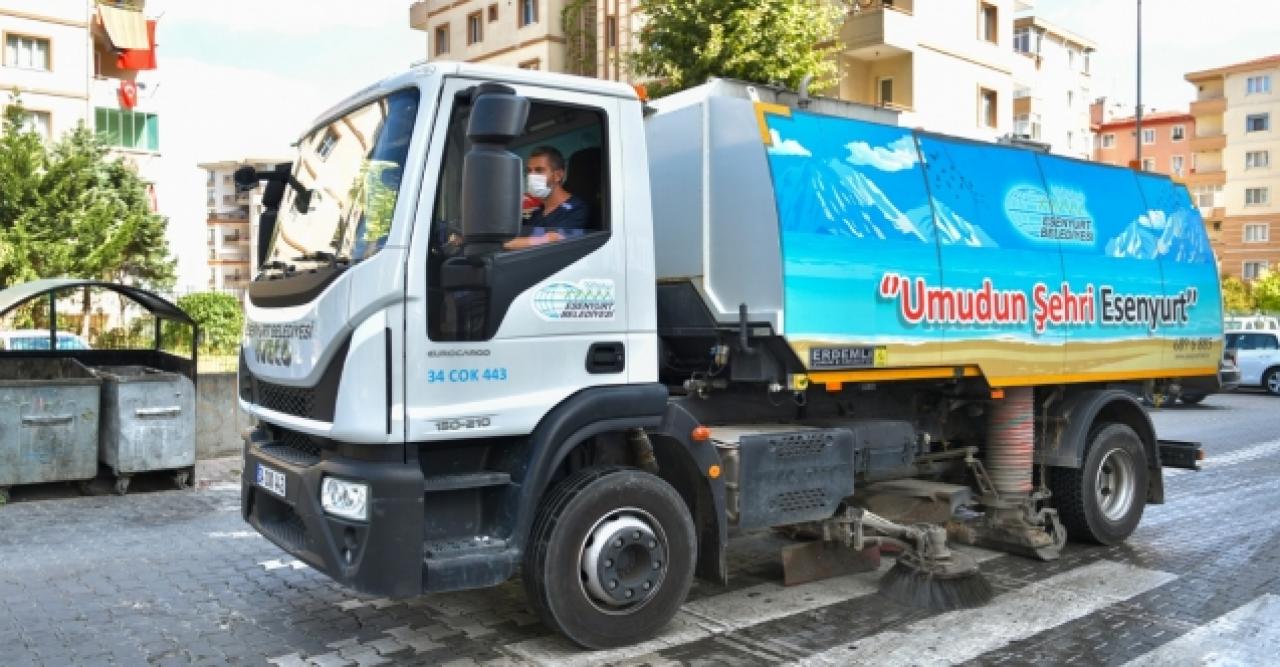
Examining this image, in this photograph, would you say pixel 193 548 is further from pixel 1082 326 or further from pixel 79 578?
pixel 1082 326

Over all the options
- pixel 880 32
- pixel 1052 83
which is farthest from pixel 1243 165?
pixel 880 32

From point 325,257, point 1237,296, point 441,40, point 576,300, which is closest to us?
point 325,257

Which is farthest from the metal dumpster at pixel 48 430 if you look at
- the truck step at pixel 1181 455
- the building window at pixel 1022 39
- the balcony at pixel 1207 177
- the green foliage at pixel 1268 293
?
the balcony at pixel 1207 177

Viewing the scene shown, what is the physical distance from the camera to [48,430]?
915 cm

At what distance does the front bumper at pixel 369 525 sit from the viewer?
4.31 metres

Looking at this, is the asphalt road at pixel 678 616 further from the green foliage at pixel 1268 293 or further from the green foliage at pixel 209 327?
the green foliage at pixel 1268 293

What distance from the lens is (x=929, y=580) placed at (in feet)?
19.3

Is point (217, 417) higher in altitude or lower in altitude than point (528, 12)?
lower

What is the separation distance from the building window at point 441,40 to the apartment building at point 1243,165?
49.7 metres

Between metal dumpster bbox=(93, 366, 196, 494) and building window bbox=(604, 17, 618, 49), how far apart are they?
24.4 m

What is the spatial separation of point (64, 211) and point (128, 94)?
42.2 feet

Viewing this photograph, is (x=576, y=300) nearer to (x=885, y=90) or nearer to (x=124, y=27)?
(x=885, y=90)

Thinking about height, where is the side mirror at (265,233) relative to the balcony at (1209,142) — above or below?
below

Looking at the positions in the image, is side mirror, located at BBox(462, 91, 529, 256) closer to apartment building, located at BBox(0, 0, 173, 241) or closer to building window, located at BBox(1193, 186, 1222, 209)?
apartment building, located at BBox(0, 0, 173, 241)
